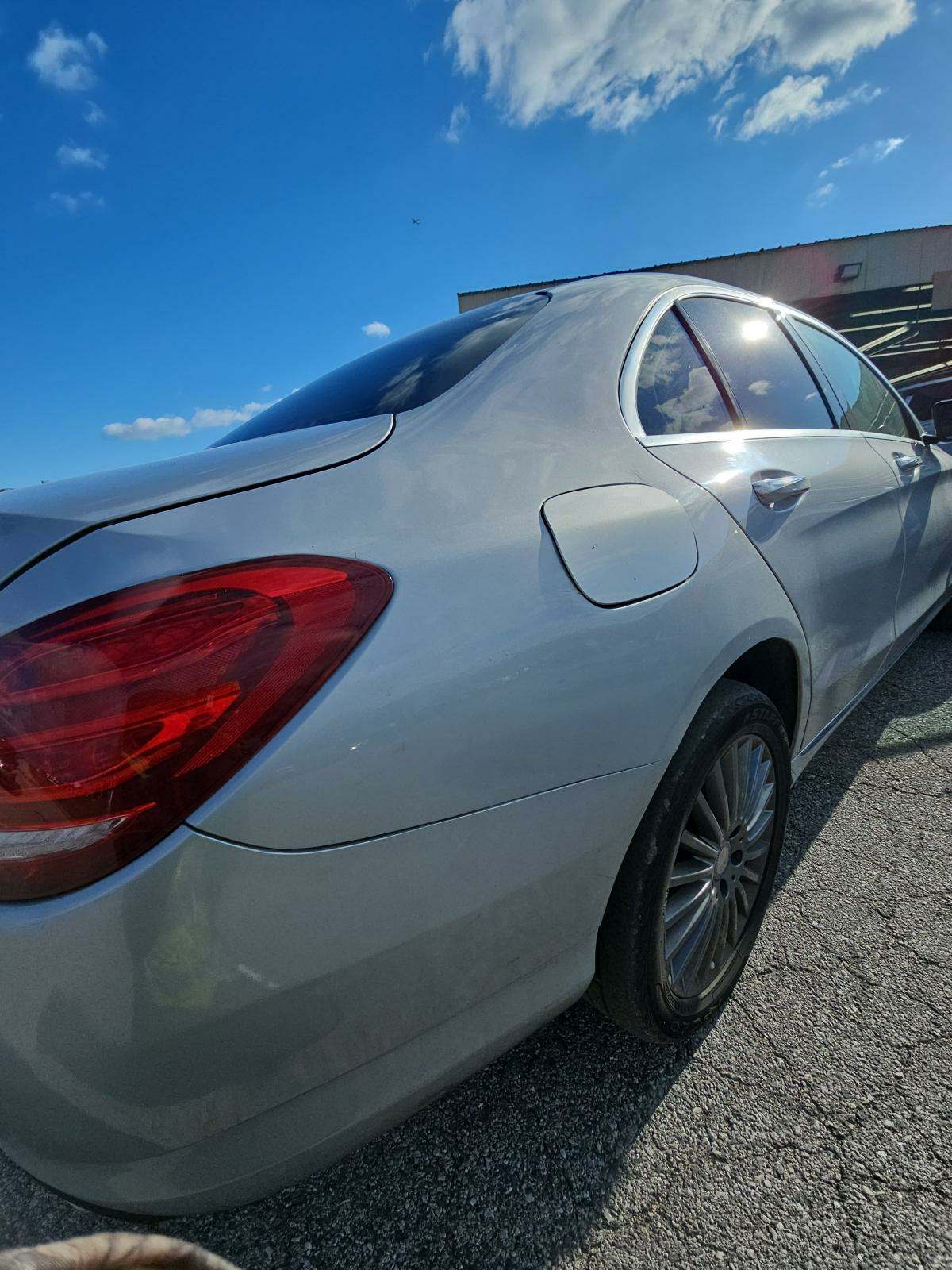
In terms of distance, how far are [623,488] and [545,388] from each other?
236 millimetres

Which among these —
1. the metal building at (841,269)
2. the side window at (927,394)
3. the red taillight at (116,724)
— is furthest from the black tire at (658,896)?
the metal building at (841,269)

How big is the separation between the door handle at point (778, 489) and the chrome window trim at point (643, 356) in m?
0.14

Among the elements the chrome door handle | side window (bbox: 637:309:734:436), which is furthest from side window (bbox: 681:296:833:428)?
the chrome door handle

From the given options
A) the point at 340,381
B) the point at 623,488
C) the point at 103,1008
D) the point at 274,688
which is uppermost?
the point at 340,381

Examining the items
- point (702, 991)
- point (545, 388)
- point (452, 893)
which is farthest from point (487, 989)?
point (545, 388)

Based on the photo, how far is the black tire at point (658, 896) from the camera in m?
1.20

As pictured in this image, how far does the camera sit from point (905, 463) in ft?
8.56

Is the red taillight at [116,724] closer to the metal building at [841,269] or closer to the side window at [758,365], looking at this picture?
the side window at [758,365]

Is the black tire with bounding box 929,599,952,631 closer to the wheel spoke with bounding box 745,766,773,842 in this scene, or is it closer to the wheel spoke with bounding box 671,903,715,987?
the wheel spoke with bounding box 745,766,773,842

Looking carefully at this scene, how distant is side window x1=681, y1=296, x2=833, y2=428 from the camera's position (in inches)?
72.2

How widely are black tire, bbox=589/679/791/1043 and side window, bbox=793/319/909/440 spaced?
1.52 m

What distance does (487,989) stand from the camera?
1.01m

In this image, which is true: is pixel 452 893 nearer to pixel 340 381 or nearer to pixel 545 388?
pixel 545 388

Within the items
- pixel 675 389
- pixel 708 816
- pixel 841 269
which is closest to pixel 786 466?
pixel 675 389
